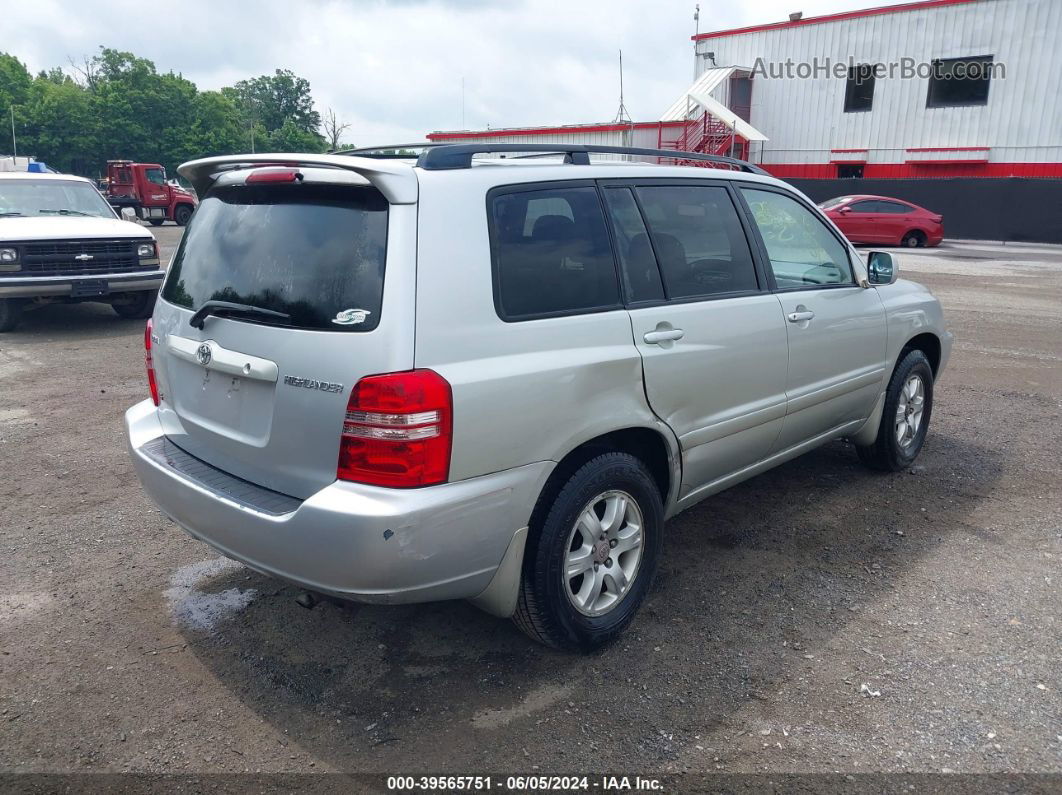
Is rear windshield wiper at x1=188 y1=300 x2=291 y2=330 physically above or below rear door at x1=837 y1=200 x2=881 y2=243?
above

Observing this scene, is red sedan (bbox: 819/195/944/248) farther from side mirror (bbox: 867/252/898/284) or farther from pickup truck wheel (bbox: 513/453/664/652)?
pickup truck wheel (bbox: 513/453/664/652)

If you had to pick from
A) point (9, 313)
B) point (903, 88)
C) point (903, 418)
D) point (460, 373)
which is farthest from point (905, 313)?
point (903, 88)

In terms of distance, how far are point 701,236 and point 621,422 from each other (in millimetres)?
1145

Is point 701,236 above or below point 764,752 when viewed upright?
above

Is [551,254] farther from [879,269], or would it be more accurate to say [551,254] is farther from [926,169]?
[926,169]

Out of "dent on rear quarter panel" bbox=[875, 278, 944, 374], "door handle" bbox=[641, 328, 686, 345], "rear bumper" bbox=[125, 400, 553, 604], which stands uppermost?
"door handle" bbox=[641, 328, 686, 345]

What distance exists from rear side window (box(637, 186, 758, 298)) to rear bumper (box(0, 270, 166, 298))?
7.28 m

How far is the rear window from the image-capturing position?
2.72 meters

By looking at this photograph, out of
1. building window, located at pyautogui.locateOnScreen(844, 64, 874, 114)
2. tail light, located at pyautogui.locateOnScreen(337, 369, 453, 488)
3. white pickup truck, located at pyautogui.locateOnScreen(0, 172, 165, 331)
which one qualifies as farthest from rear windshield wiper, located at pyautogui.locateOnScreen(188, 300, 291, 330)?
building window, located at pyautogui.locateOnScreen(844, 64, 874, 114)

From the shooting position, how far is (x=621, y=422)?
10.4 ft

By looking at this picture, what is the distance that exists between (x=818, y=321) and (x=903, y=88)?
1230 inches

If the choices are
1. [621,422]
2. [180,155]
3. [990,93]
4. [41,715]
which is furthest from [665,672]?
[180,155]

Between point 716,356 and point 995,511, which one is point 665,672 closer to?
point 716,356

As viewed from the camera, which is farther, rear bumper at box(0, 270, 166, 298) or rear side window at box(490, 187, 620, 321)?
rear bumper at box(0, 270, 166, 298)
